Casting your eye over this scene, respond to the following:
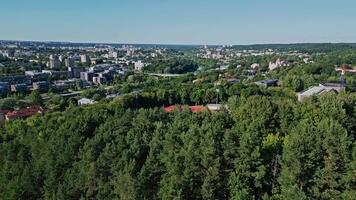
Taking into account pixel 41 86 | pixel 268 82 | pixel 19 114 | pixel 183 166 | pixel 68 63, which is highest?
pixel 183 166

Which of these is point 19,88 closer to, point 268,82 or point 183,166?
point 268,82

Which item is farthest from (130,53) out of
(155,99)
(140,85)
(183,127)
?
(183,127)

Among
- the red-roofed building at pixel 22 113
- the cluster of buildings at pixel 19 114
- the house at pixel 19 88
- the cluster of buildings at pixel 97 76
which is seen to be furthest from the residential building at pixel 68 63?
the red-roofed building at pixel 22 113

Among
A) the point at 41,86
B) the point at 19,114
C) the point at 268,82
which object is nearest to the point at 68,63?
the point at 41,86

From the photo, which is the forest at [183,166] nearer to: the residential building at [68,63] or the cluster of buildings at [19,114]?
the cluster of buildings at [19,114]

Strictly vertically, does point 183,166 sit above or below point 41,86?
above

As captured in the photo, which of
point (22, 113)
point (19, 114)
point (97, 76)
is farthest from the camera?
point (97, 76)

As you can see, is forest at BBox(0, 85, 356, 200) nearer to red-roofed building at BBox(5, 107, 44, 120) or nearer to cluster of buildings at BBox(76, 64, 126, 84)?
red-roofed building at BBox(5, 107, 44, 120)

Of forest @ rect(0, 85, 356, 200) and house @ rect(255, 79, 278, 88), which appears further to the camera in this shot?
house @ rect(255, 79, 278, 88)

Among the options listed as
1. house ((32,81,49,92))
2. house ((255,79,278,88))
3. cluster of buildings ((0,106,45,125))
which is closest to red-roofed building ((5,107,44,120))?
cluster of buildings ((0,106,45,125))

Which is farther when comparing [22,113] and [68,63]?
[68,63]

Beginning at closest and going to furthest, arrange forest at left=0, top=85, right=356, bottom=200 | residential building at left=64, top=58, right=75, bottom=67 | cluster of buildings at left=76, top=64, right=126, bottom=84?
forest at left=0, top=85, right=356, bottom=200
cluster of buildings at left=76, top=64, right=126, bottom=84
residential building at left=64, top=58, right=75, bottom=67

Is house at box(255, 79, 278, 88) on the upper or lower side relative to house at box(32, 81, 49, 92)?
upper
